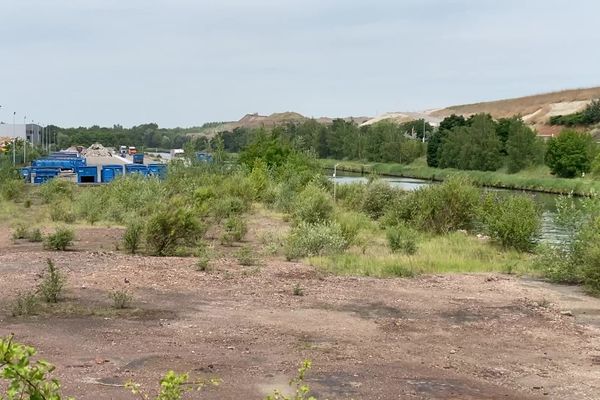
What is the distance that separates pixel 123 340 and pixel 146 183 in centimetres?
2542

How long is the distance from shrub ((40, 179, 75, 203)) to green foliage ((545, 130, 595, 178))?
172 ft

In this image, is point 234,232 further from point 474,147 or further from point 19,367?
point 474,147

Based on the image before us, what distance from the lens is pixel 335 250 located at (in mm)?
20188

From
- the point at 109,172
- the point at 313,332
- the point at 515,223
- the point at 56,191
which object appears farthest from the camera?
the point at 109,172

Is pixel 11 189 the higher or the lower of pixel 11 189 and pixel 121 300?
the higher

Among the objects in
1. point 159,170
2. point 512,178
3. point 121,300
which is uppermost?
point 159,170

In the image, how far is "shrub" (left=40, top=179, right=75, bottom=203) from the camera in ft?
121

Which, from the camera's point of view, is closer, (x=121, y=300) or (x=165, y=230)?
(x=121, y=300)

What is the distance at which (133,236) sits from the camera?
63.4ft

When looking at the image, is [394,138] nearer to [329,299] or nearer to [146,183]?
[146,183]

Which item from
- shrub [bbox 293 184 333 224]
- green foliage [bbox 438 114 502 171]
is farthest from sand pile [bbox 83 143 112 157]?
shrub [bbox 293 184 333 224]

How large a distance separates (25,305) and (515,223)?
51.3ft

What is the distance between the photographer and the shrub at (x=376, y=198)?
35.4m

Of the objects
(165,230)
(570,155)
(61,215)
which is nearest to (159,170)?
(61,215)
